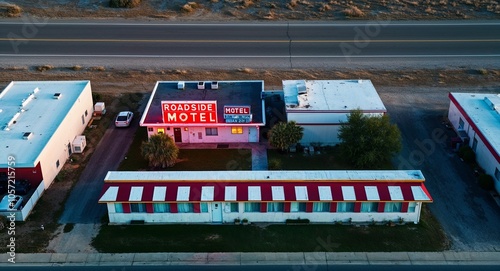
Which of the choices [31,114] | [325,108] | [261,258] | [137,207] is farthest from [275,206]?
[31,114]

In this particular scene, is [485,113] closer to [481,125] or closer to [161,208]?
[481,125]

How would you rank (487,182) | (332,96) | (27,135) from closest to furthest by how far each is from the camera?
(487,182)
(27,135)
(332,96)

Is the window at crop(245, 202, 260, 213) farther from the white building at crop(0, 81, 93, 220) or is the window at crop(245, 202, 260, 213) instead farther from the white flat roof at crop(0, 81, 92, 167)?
the white flat roof at crop(0, 81, 92, 167)

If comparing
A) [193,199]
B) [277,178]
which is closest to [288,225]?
[277,178]

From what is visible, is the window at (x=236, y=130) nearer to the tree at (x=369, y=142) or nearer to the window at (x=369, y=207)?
the tree at (x=369, y=142)

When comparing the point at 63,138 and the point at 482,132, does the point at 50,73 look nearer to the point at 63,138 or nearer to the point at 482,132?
the point at 63,138

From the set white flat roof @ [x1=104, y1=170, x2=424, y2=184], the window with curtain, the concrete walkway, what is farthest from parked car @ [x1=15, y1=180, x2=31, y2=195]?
the window with curtain
